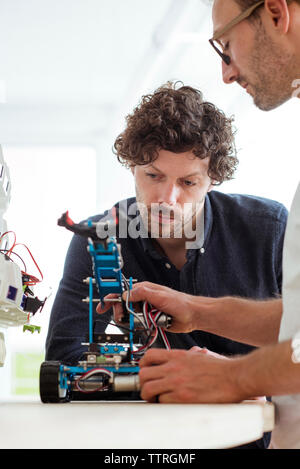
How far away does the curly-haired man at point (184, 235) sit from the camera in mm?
1756

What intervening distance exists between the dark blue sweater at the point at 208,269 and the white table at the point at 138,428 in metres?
0.87

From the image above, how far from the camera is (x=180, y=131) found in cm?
182

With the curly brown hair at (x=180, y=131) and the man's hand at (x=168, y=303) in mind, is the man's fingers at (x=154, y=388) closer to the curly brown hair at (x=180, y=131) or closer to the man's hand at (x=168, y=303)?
the man's hand at (x=168, y=303)

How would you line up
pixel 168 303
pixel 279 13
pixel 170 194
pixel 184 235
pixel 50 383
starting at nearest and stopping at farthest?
pixel 50 383
pixel 279 13
pixel 168 303
pixel 170 194
pixel 184 235

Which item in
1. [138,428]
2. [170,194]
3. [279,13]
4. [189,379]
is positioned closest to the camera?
[138,428]

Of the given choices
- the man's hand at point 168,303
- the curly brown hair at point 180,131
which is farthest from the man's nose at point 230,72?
the man's hand at point 168,303

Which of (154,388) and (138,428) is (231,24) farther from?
(138,428)

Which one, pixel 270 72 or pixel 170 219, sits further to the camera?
pixel 170 219

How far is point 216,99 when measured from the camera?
4680 millimetres

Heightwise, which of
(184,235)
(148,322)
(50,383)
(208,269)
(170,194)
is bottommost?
(50,383)

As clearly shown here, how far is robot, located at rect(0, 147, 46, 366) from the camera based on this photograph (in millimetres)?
1195

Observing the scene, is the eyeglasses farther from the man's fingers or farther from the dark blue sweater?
the man's fingers

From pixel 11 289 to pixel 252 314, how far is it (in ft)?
1.85

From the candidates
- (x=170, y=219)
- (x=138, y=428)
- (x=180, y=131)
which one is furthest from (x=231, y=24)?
(x=138, y=428)
